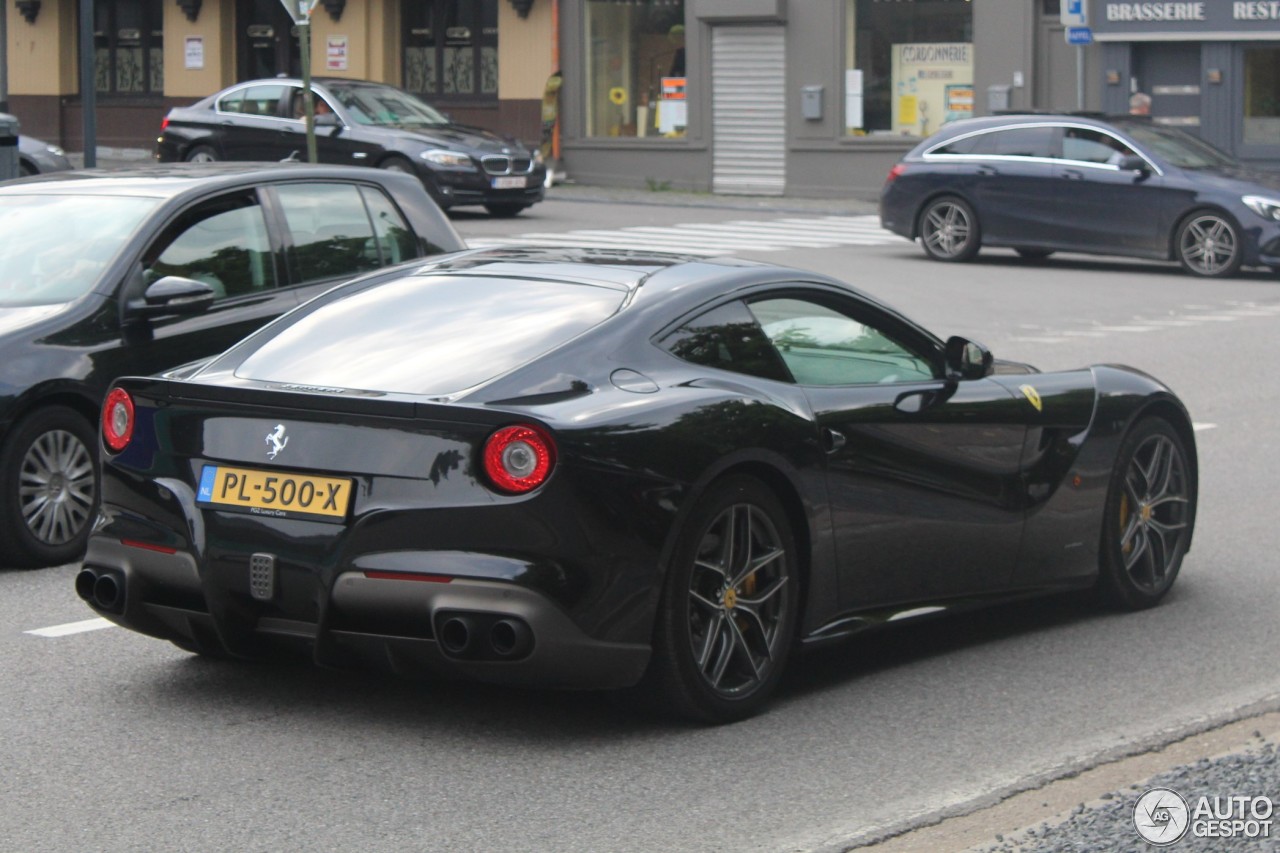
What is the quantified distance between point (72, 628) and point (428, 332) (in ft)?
6.25

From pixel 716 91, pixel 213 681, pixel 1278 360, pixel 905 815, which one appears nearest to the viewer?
pixel 905 815

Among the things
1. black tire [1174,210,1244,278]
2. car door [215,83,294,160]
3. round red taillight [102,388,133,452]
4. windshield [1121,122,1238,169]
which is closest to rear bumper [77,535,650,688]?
round red taillight [102,388,133,452]

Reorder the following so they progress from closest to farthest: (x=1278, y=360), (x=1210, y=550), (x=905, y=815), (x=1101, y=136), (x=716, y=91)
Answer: (x=905, y=815), (x=1210, y=550), (x=1278, y=360), (x=1101, y=136), (x=716, y=91)

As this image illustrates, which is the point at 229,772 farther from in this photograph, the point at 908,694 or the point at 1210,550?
the point at 1210,550

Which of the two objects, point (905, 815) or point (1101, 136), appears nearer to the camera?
point (905, 815)

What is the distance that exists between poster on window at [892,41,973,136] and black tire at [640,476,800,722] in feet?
85.3

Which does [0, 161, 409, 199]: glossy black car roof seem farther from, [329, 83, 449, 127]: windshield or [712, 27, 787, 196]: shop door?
[712, 27, 787, 196]: shop door

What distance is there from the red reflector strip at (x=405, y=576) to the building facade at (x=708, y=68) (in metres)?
25.1

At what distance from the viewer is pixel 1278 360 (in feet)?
48.7

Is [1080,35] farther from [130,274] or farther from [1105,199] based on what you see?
[130,274]

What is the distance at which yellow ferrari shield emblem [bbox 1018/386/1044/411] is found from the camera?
704 cm

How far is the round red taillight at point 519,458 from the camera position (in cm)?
538

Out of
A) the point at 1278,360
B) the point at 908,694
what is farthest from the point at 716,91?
the point at 908,694

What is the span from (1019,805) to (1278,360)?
10467 millimetres
